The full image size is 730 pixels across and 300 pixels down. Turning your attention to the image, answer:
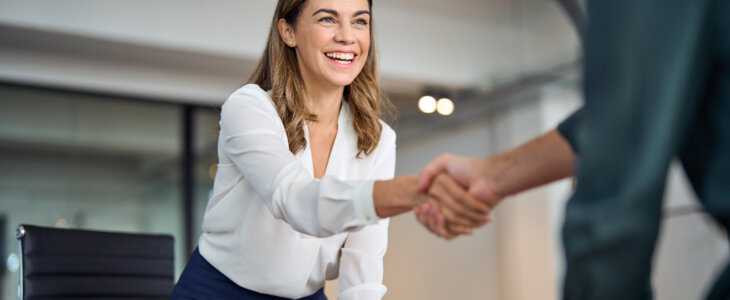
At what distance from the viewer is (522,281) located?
546 cm

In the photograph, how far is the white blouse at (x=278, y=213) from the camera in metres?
1.29

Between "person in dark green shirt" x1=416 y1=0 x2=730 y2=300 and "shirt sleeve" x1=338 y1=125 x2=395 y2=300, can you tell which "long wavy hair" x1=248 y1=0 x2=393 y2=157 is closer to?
"shirt sleeve" x1=338 y1=125 x2=395 y2=300

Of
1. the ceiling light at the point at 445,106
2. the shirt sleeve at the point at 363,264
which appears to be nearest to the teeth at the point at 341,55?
the shirt sleeve at the point at 363,264

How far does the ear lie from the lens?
183 centimetres

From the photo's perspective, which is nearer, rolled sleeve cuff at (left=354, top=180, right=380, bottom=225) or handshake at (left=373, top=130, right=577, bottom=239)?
handshake at (left=373, top=130, right=577, bottom=239)

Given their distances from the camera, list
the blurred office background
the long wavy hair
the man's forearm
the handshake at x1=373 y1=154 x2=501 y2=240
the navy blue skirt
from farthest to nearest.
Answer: the blurred office background < the long wavy hair < the navy blue skirt < the handshake at x1=373 y1=154 x2=501 y2=240 < the man's forearm

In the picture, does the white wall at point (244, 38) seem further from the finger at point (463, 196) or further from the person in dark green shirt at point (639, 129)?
the person in dark green shirt at point (639, 129)

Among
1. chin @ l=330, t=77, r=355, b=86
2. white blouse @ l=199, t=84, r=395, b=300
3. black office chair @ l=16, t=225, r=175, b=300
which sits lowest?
black office chair @ l=16, t=225, r=175, b=300

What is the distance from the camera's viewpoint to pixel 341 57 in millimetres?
1781

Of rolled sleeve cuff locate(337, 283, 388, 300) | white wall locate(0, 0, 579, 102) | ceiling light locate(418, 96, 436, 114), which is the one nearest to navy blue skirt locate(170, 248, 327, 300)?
rolled sleeve cuff locate(337, 283, 388, 300)

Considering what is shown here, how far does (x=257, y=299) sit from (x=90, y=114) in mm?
4204

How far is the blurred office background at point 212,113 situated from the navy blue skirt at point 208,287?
3.25 metres

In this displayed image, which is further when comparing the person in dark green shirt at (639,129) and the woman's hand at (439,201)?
the woman's hand at (439,201)

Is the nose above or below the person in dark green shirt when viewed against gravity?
above
